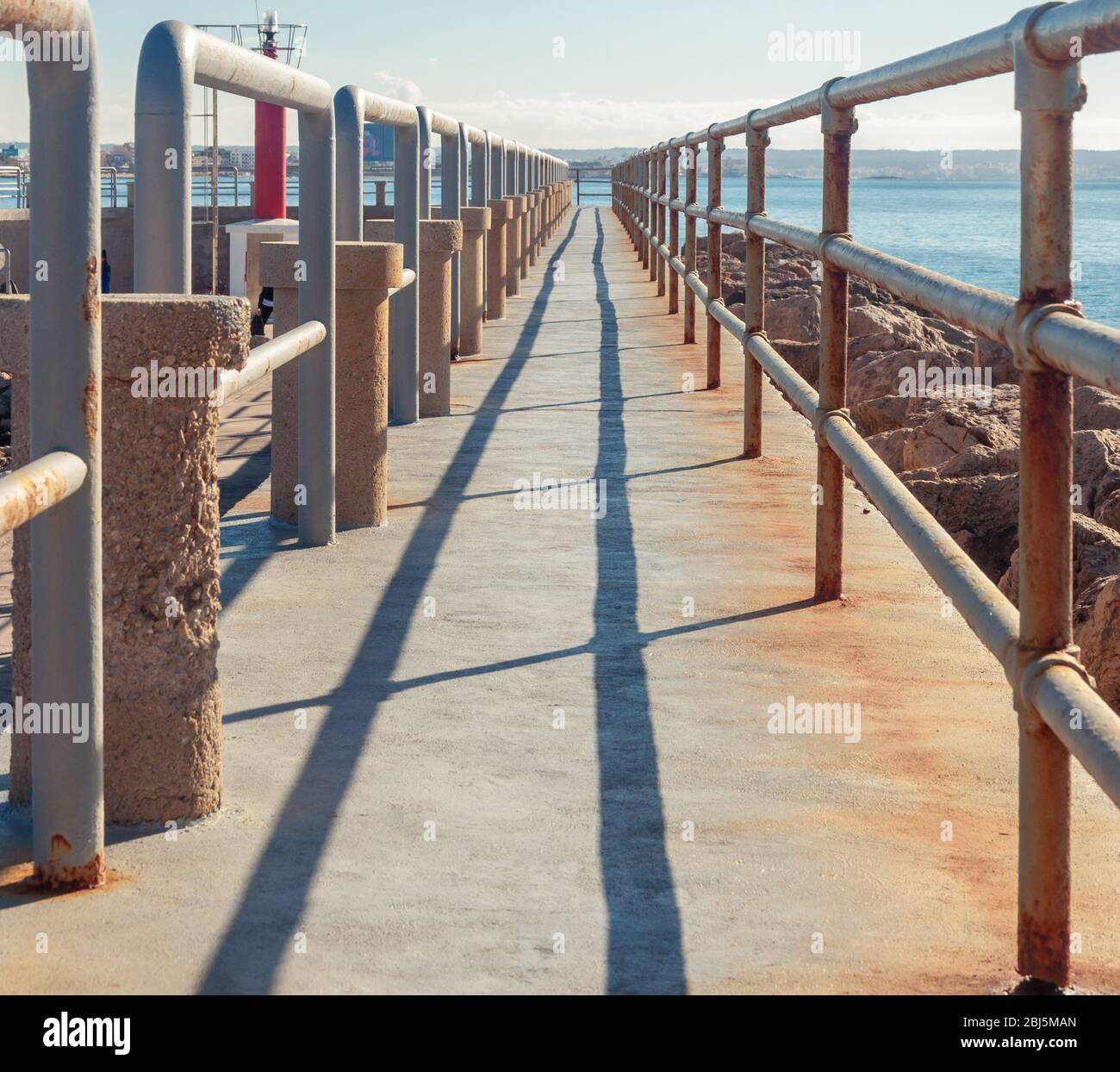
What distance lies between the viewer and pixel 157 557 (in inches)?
108

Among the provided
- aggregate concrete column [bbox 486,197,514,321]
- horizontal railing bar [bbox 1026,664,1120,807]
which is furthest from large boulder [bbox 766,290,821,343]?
horizontal railing bar [bbox 1026,664,1120,807]

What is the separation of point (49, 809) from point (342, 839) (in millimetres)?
499

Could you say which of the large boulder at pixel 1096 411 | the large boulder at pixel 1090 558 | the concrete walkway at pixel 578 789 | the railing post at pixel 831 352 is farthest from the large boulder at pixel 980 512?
the large boulder at pixel 1096 411

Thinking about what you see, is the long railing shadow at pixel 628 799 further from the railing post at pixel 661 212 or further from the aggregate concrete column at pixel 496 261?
the railing post at pixel 661 212

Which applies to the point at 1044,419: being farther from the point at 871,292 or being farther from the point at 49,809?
the point at 871,292

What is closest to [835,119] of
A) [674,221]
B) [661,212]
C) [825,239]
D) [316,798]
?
[825,239]

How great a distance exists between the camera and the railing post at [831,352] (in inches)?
167

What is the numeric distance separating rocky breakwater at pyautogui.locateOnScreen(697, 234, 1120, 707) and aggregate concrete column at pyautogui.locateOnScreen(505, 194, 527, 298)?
7.75ft

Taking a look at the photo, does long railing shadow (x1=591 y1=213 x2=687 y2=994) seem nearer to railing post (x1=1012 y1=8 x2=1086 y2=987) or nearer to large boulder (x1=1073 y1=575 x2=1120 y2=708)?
railing post (x1=1012 y1=8 x2=1086 y2=987)

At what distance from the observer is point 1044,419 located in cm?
216

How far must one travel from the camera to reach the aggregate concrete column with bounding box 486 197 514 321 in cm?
1254
